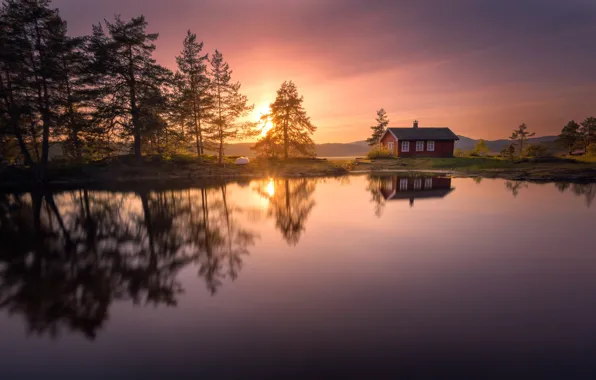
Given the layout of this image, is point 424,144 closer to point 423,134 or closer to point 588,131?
point 423,134

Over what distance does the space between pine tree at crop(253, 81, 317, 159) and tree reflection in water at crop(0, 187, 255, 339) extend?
35493mm

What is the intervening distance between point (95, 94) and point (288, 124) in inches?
1152

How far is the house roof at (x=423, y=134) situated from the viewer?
175 feet

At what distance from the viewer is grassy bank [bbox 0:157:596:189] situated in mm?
28766

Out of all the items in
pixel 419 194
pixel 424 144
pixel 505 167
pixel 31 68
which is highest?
pixel 31 68

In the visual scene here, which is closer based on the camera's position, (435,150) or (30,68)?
(30,68)

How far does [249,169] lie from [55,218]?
93.5 feet

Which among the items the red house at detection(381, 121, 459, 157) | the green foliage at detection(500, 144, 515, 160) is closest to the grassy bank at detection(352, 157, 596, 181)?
the red house at detection(381, 121, 459, 157)

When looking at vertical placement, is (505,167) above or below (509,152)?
below

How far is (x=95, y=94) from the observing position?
3091 centimetres

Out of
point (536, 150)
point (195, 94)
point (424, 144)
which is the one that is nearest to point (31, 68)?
point (195, 94)

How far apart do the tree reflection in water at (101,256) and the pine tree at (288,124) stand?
35493 millimetres

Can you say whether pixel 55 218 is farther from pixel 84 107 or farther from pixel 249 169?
pixel 249 169

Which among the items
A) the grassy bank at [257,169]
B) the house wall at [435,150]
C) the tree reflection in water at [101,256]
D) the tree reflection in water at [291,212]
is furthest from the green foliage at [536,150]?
the tree reflection in water at [101,256]
